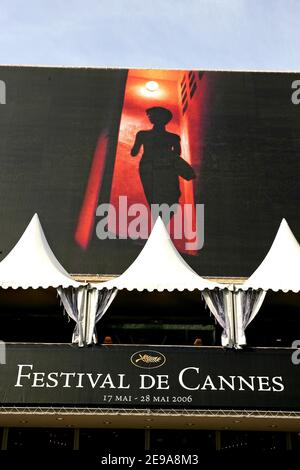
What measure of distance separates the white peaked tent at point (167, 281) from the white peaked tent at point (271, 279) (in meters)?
0.32

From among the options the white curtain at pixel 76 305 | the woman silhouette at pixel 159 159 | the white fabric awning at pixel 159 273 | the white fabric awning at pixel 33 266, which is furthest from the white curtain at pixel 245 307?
the woman silhouette at pixel 159 159

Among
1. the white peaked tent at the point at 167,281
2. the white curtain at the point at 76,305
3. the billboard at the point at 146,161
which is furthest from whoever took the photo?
the billboard at the point at 146,161

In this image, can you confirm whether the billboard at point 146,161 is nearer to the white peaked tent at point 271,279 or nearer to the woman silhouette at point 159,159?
the woman silhouette at point 159,159

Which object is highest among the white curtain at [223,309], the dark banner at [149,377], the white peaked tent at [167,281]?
the white peaked tent at [167,281]

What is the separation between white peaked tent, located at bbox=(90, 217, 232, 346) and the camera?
15.0 m

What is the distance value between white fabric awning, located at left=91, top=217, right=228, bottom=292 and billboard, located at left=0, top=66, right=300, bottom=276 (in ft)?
5.45

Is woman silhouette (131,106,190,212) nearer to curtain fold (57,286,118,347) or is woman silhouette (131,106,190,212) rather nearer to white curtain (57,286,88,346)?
curtain fold (57,286,118,347)

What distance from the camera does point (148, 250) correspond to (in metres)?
16.6

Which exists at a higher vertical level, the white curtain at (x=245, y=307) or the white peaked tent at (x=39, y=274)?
the white peaked tent at (x=39, y=274)

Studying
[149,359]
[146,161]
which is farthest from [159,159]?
[149,359]

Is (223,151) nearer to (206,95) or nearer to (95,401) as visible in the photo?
(206,95)

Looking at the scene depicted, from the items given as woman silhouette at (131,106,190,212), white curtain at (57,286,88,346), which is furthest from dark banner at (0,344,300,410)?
woman silhouette at (131,106,190,212)

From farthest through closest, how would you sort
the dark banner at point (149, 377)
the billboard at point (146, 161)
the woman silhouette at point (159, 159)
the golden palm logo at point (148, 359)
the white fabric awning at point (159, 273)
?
the woman silhouette at point (159, 159) < the billboard at point (146, 161) < the white fabric awning at point (159, 273) < the golden palm logo at point (148, 359) < the dark banner at point (149, 377)

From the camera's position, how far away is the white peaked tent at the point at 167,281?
15.0 metres
